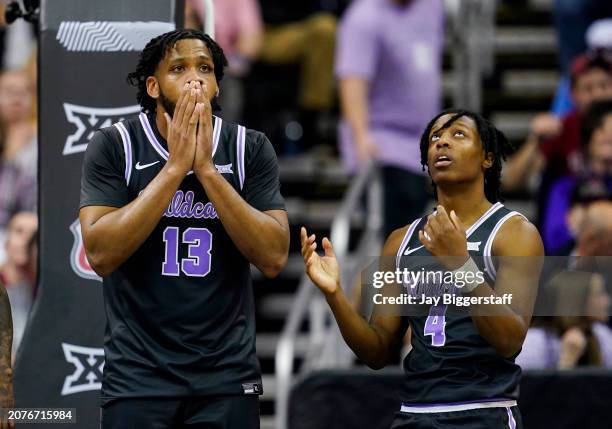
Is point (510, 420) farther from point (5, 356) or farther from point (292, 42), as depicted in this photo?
point (292, 42)

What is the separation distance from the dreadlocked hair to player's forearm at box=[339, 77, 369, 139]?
144 inches

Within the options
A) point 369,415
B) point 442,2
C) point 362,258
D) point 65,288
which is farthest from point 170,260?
point 442,2

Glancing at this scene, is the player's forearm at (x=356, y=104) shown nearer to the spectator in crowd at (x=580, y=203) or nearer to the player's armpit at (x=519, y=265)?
the spectator in crowd at (x=580, y=203)

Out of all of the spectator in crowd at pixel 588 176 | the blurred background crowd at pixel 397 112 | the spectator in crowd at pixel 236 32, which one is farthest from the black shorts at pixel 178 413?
the spectator in crowd at pixel 236 32

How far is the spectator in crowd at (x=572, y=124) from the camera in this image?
933 centimetres

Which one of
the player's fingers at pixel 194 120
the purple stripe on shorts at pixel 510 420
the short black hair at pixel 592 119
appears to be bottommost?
the purple stripe on shorts at pixel 510 420

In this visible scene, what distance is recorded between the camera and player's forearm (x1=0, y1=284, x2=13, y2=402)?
16.3 ft

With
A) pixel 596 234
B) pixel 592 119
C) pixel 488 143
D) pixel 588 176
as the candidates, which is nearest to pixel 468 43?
pixel 592 119

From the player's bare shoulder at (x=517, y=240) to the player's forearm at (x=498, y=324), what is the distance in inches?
7.6

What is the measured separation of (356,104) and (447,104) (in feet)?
9.55

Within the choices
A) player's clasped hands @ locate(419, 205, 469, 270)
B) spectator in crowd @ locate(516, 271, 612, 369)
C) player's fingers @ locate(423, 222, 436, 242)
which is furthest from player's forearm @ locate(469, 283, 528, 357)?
spectator in crowd @ locate(516, 271, 612, 369)

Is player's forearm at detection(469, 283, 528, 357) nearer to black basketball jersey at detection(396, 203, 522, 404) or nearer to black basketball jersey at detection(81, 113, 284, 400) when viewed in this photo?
black basketball jersey at detection(396, 203, 522, 404)

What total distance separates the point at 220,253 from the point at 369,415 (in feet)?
8.56

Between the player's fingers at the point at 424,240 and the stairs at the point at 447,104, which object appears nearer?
the player's fingers at the point at 424,240
